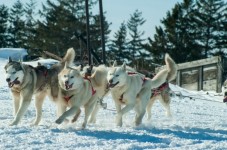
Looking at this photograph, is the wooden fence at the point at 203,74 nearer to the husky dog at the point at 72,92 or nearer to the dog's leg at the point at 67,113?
the husky dog at the point at 72,92

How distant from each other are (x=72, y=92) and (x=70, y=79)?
0.81ft

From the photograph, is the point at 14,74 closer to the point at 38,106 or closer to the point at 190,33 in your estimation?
the point at 38,106

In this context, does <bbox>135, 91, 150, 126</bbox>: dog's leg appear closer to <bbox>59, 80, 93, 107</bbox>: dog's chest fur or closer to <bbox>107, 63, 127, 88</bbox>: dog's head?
<bbox>107, 63, 127, 88</bbox>: dog's head

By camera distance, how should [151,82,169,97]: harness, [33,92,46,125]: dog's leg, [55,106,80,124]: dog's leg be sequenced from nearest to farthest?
[55,106,80,124]: dog's leg, [33,92,46,125]: dog's leg, [151,82,169,97]: harness

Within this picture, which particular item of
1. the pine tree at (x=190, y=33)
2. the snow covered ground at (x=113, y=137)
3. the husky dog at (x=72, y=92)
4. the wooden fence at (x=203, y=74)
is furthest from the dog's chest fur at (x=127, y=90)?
the pine tree at (x=190, y=33)

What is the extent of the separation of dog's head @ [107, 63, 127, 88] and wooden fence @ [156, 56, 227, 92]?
15331 millimetres

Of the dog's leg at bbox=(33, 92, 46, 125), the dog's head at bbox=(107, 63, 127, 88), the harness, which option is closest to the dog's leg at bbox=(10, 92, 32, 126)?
the dog's leg at bbox=(33, 92, 46, 125)

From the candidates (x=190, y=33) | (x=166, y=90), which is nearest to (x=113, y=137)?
(x=166, y=90)

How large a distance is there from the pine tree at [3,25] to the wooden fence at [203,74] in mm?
26266

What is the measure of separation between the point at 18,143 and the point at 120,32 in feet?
151

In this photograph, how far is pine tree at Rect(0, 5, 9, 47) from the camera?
4688 centimetres

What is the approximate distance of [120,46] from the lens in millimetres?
48719

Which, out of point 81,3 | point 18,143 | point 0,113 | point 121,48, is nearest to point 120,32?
point 121,48

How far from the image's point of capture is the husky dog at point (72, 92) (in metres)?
7.17
